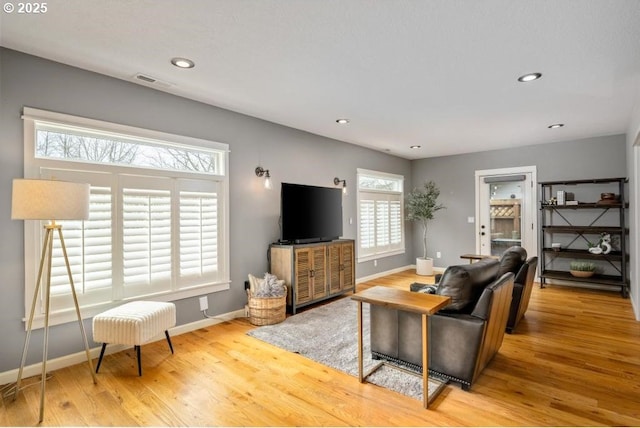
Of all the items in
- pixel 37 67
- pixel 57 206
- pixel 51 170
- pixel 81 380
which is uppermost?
pixel 37 67

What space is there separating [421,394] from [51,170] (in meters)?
3.42

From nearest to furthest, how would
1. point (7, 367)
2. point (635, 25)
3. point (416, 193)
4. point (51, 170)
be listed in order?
point (635, 25) < point (7, 367) < point (51, 170) < point (416, 193)

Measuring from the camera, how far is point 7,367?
256cm

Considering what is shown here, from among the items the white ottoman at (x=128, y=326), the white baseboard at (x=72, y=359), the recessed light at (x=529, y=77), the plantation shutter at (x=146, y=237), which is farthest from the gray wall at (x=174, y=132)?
the recessed light at (x=529, y=77)

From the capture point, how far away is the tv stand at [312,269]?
13.9ft

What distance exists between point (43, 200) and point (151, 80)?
1.54 metres

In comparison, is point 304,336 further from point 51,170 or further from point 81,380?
point 51,170

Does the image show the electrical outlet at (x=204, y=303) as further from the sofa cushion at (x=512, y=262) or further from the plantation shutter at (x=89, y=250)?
the sofa cushion at (x=512, y=262)

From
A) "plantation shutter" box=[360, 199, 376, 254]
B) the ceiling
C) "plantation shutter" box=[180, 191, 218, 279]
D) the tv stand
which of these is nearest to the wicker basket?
A: the tv stand

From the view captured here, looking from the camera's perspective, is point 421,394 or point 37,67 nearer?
point 421,394

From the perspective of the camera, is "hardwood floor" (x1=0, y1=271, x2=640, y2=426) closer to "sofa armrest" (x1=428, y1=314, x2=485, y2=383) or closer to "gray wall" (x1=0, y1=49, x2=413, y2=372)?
"sofa armrest" (x1=428, y1=314, x2=485, y2=383)

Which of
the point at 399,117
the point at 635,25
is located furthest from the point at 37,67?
the point at 635,25

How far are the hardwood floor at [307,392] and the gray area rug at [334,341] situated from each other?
112 millimetres

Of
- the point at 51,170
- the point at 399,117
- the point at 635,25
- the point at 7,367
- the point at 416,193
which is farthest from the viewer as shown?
the point at 416,193
